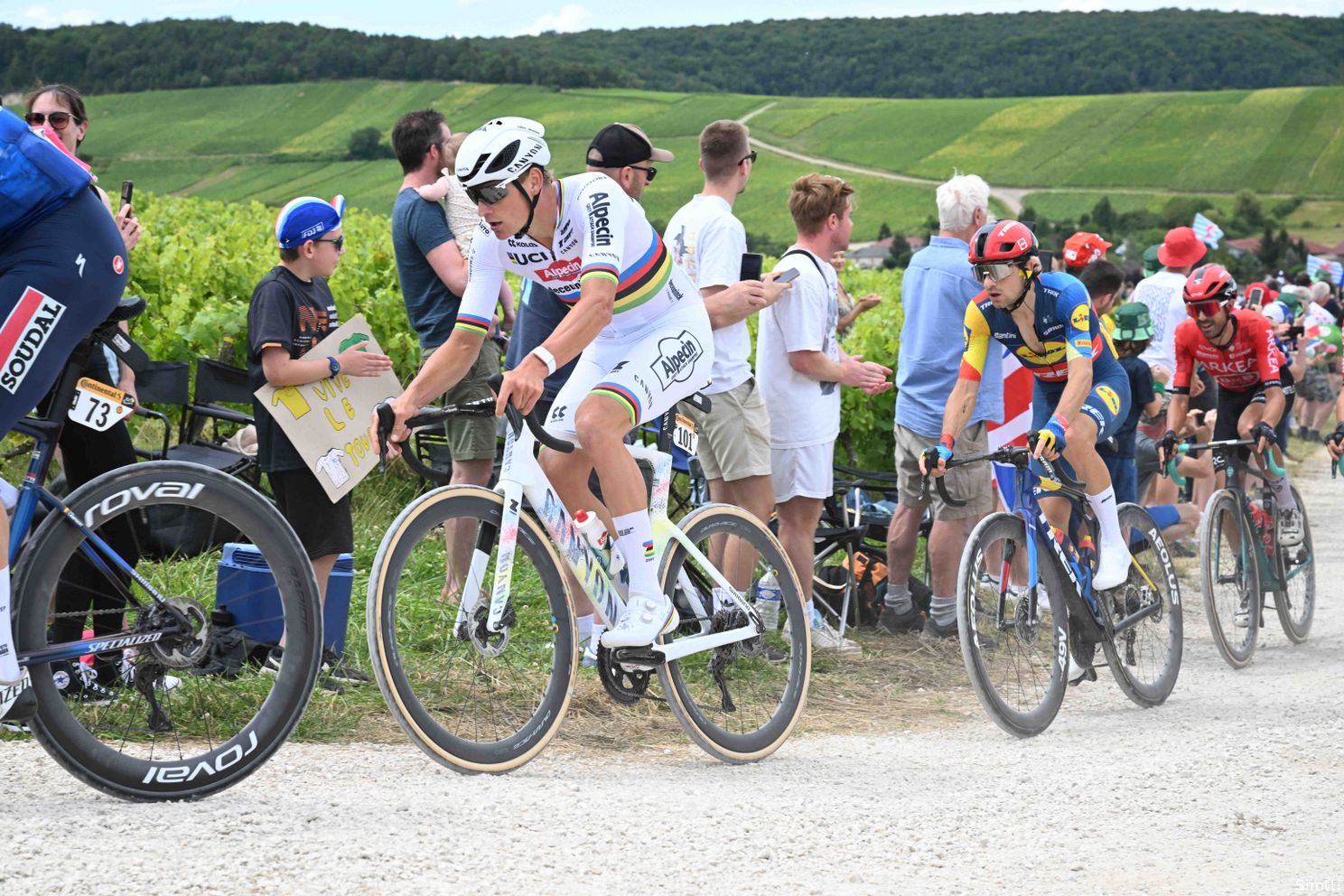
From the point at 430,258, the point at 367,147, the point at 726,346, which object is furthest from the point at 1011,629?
the point at 367,147

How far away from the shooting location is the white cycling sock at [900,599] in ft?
28.1

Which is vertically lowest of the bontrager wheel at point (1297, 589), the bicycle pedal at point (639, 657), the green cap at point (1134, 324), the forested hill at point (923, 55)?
the bontrager wheel at point (1297, 589)

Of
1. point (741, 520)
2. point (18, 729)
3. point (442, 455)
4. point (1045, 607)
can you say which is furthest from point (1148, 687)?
point (18, 729)

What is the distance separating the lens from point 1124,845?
15.5 feet

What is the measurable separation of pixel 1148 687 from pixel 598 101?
91.1 meters

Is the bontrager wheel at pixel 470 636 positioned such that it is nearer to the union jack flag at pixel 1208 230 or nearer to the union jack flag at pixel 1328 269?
the union jack flag at pixel 1208 230

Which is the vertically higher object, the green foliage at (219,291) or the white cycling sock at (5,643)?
the green foliage at (219,291)

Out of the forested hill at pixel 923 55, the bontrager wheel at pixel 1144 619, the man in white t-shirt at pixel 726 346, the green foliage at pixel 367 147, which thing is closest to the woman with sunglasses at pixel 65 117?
the man in white t-shirt at pixel 726 346

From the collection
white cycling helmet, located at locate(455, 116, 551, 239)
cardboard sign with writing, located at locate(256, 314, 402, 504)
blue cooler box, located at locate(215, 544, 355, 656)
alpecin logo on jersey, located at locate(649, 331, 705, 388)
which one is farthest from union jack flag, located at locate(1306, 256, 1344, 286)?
blue cooler box, located at locate(215, 544, 355, 656)

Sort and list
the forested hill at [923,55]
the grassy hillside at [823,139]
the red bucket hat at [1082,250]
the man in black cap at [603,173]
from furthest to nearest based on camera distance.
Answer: the forested hill at [923,55], the grassy hillside at [823,139], the red bucket hat at [1082,250], the man in black cap at [603,173]

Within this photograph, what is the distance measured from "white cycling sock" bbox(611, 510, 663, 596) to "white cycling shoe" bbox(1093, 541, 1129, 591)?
2.82 m

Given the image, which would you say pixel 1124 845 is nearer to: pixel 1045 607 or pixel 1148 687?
pixel 1045 607

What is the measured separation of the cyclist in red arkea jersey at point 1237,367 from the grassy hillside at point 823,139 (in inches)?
1687

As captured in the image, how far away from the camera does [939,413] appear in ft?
28.0
